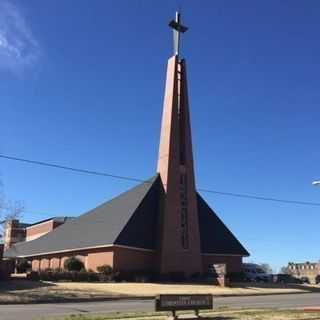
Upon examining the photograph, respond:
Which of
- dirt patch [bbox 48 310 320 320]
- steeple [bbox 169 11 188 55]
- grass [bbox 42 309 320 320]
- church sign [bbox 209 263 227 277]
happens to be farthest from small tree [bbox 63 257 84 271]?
dirt patch [bbox 48 310 320 320]

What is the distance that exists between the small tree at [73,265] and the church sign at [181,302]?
125 ft

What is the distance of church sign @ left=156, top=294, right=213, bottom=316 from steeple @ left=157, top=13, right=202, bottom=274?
35116 millimetres

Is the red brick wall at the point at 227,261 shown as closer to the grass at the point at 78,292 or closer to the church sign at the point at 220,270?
the church sign at the point at 220,270

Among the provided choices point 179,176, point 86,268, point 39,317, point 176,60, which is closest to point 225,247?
point 179,176

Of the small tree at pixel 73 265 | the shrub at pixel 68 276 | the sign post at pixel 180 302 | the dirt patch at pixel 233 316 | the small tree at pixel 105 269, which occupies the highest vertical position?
the small tree at pixel 73 265

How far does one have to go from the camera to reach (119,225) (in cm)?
5619

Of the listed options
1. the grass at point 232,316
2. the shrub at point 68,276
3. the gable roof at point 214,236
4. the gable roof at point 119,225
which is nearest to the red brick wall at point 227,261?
the gable roof at point 214,236

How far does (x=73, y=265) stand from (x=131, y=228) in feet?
23.5

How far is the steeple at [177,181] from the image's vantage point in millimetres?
56219

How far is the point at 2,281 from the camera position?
144 ft

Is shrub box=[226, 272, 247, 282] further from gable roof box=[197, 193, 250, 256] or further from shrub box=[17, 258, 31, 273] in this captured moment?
shrub box=[17, 258, 31, 273]

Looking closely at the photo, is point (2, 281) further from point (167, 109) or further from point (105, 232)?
point (167, 109)

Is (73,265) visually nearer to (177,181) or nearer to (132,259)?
(132,259)

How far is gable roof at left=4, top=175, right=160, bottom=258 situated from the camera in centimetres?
5528
